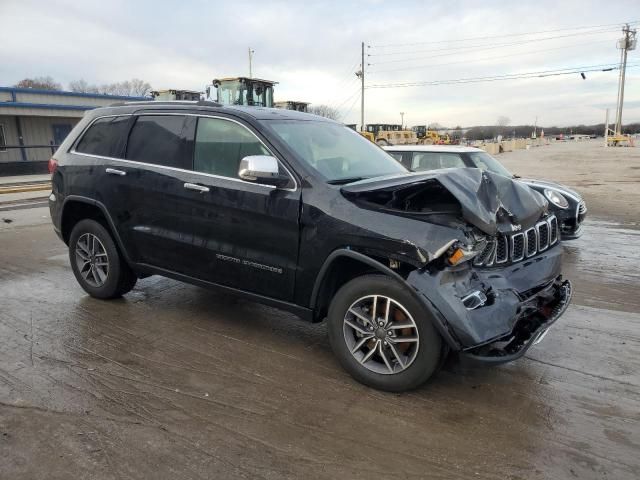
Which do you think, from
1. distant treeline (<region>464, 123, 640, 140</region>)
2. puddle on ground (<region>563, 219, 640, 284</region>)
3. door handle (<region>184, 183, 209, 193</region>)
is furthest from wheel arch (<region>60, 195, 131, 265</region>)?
distant treeline (<region>464, 123, 640, 140</region>)

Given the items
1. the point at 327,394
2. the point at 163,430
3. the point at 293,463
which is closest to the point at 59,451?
the point at 163,430

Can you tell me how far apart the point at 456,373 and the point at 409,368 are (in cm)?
63

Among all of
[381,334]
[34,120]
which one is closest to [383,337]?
[381,334]

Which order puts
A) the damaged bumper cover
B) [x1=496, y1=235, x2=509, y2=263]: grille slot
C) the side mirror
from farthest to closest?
the side mirror
[x1=496, y1=235, x2=509, y2=263]: grille slot
the damaged bumper cover

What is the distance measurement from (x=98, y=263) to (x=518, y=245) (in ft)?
13.3

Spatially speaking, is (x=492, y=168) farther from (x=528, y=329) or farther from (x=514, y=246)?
(x=528, y=329)

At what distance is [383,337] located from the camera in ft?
11.0

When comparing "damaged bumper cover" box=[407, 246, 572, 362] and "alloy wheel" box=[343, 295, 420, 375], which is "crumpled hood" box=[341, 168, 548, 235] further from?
"alloy wheel" box=[343, 295, 420, 375]

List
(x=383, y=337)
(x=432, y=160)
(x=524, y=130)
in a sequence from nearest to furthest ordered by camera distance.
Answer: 1. (x=383, y=337)
2. (x=432, y=160)
3. (x=524, y=130)

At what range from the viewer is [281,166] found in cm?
378

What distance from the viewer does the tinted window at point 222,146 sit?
13.2 feet

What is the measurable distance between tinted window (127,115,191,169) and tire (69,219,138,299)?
918 millimetres

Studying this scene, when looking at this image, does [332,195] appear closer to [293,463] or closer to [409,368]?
[409,368]

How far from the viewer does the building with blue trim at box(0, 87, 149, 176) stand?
26266 mm
